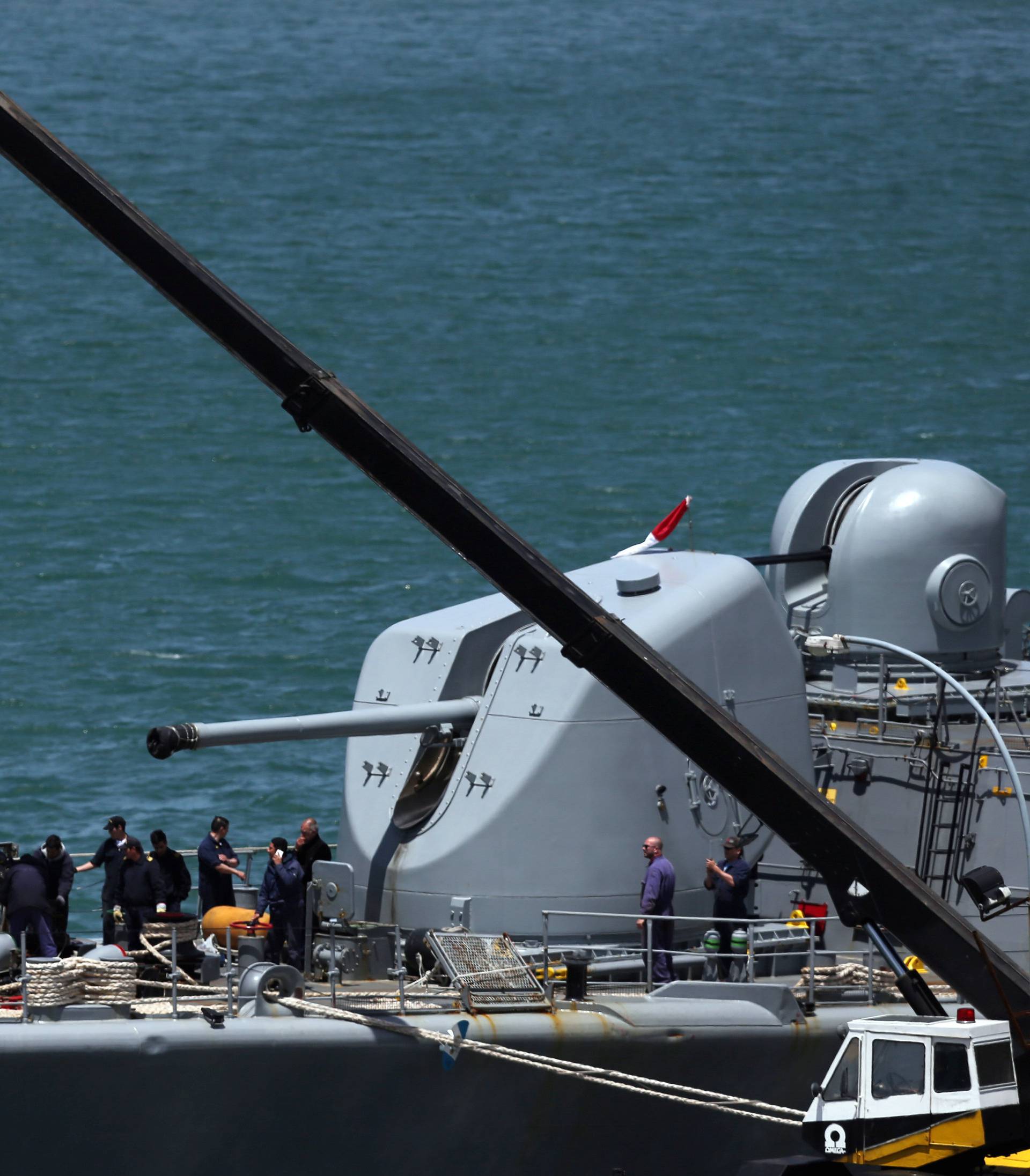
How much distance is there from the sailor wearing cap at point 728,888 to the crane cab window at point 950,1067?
3.51 metres

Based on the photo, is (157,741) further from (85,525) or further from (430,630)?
(85,525)

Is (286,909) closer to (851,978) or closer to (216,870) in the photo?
(216,870)

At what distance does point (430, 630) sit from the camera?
1596 centimetres

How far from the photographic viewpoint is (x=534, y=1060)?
41.7 feet

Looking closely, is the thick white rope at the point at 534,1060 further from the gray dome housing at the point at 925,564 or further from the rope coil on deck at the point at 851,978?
the gray dome housing at the point at 925,564

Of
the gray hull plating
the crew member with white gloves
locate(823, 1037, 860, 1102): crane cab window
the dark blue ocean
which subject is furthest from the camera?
the dark blue ocean

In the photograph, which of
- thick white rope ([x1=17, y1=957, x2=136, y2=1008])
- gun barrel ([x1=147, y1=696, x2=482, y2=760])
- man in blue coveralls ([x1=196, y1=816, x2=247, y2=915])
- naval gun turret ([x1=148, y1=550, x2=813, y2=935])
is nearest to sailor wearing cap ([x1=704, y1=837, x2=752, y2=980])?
naval gun turret ([x1=148, y1=550, x2=813, y2=935])

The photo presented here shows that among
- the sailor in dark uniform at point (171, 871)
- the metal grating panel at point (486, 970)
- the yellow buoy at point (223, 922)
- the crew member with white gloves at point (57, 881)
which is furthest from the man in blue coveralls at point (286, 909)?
the crew member with white gloves at point (57, 881)

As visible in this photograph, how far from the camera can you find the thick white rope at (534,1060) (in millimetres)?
12719

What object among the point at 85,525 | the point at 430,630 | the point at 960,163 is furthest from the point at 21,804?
the point at 960,163

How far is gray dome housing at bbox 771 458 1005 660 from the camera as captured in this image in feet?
59.0

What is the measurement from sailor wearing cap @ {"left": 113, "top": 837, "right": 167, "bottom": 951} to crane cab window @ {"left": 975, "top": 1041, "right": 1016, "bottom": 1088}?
6.11 metres

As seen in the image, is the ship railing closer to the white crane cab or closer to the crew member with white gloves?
the white crane cab

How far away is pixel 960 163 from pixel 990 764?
49795 millimetres
